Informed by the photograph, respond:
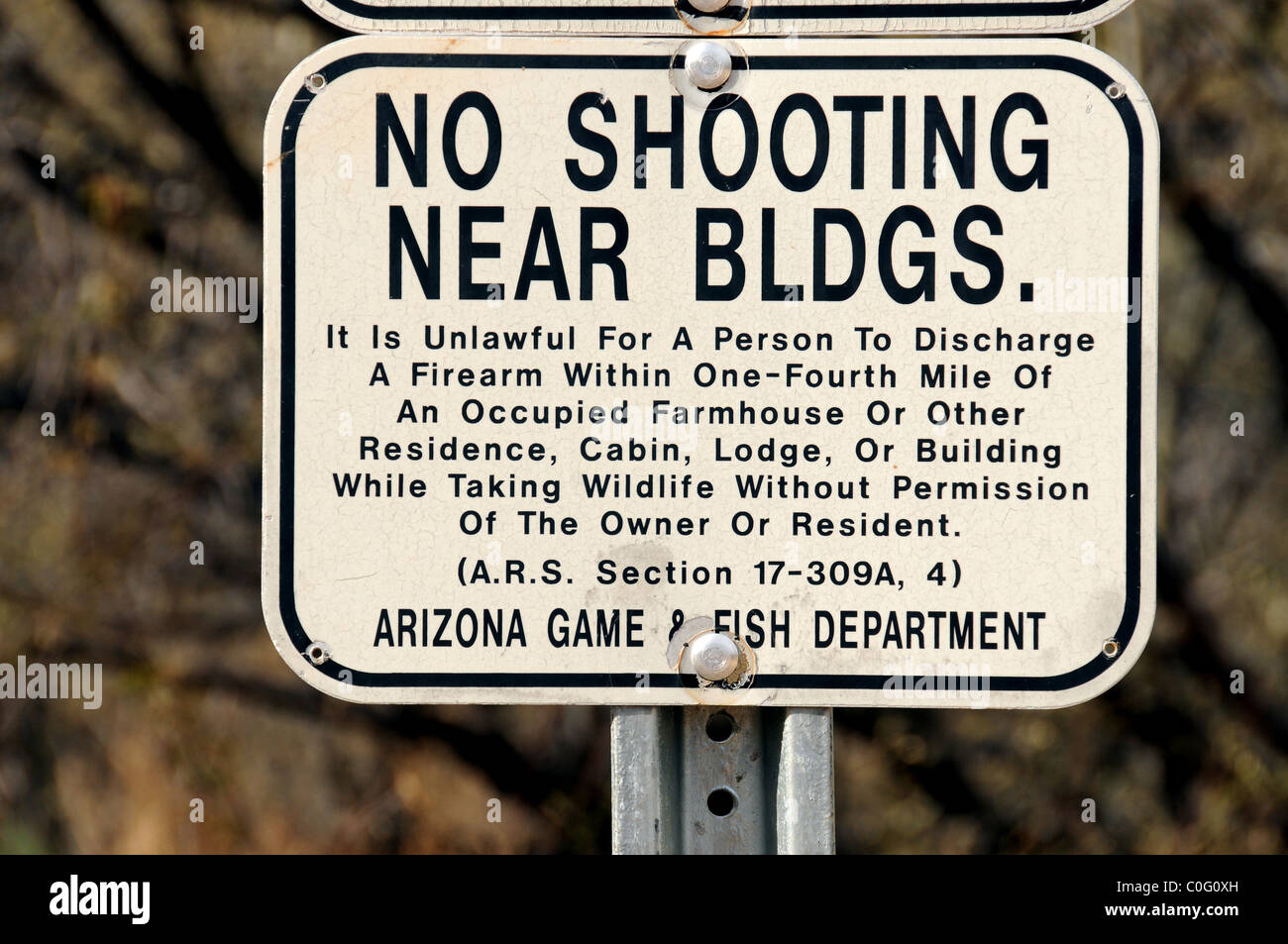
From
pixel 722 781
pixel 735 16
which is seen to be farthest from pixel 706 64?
pixel 722 781

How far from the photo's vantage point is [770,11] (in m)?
1.24

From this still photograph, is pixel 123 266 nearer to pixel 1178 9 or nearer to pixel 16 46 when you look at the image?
pixel 16 46

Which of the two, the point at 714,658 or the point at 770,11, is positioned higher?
the point at 770,11

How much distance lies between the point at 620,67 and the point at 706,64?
80 millimetres

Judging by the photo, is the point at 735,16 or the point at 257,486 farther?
the point at 257,486

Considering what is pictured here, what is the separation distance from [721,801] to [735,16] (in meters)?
0.72

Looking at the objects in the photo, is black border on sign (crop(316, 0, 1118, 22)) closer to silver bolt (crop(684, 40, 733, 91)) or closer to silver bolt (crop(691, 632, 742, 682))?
silver bolt (crop(684, 40, 733, 91))

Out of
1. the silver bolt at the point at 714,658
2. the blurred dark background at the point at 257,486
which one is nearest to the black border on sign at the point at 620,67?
the silver bolt at the point at 714,658

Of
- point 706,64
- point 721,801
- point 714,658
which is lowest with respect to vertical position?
point 721,801

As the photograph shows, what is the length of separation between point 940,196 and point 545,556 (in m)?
0.49

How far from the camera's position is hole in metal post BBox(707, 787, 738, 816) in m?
1.21

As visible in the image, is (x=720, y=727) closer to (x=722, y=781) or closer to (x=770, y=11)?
(x=722, y=781)

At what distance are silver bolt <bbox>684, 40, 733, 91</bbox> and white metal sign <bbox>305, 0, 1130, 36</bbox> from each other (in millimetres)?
22

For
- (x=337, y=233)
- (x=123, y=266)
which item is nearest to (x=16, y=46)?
(x=123, y=266)
